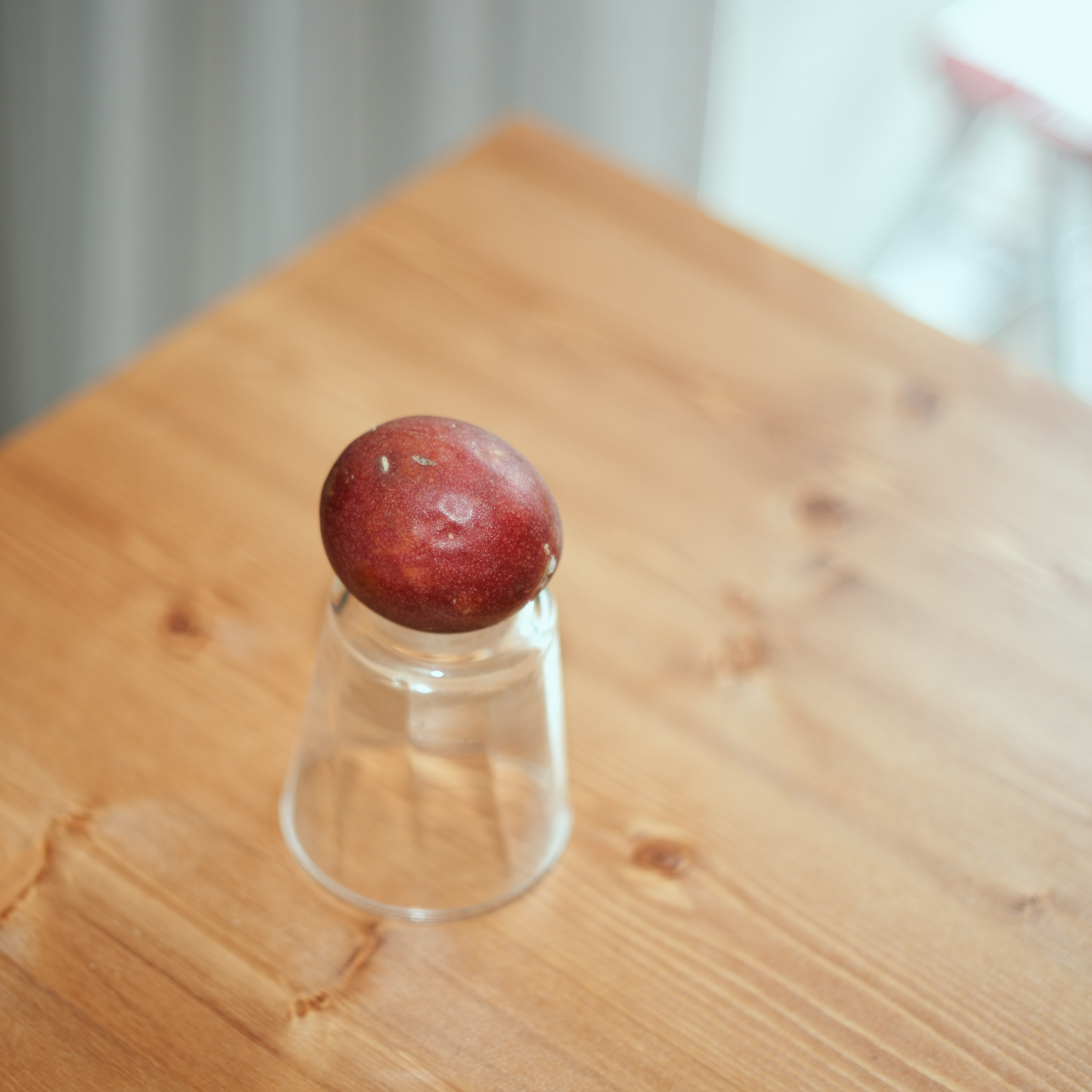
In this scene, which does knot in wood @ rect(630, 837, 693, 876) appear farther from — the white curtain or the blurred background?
the white curtain

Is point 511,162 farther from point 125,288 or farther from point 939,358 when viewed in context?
point 125,288

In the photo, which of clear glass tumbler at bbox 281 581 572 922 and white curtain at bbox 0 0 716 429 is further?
white curtain at bbox 0 0 716 429

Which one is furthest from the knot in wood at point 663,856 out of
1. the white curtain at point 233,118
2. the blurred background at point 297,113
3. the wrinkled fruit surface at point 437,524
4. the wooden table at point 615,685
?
the white curtain at point 233,118

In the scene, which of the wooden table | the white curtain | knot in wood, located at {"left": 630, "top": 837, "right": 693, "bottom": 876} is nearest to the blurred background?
the white curtain

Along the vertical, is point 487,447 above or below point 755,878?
above

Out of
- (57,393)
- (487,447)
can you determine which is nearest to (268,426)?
(487,447)

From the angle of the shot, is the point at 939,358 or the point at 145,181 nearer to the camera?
the point at 939,358

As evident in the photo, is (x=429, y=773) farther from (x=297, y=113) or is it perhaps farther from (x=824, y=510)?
(x=297, y=113)
